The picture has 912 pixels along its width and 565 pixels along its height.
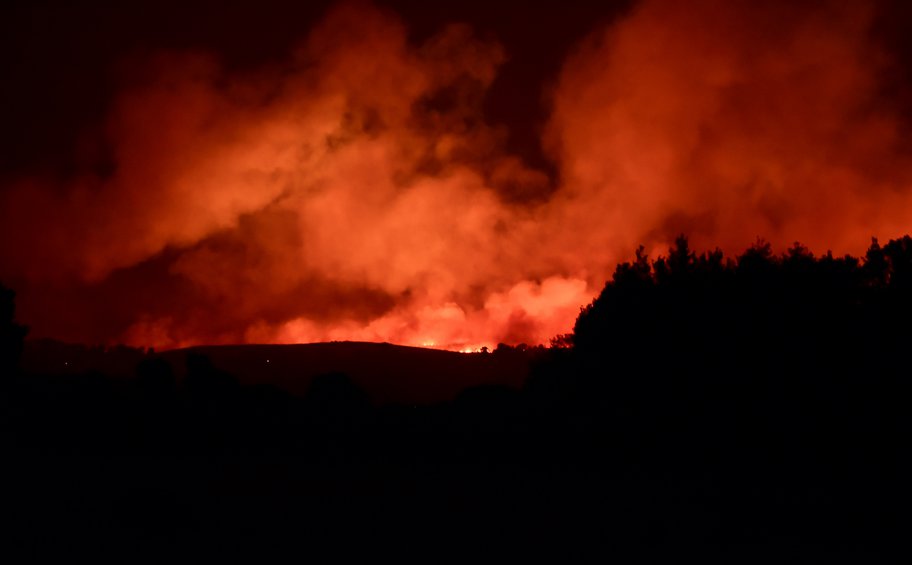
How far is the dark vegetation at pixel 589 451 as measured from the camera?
11.0 m

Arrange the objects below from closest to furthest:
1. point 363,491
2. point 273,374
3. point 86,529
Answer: point 86,529 < point 363,491 < point 273,374

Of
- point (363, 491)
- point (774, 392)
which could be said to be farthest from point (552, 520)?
point (774, 392)

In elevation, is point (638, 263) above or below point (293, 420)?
above

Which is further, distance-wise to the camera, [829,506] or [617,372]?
[617,372]

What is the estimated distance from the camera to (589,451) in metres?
18.7

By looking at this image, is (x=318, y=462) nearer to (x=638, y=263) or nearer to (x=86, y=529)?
(x=86, y=529)

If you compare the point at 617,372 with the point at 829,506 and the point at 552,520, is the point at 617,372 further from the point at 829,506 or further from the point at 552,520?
the point at 552,520

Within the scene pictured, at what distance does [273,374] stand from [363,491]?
53.8 m

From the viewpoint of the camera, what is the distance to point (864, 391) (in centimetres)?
1811

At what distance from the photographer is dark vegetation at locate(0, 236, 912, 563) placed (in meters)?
11.0

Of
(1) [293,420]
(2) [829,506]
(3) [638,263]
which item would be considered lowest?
(2) [829,506]

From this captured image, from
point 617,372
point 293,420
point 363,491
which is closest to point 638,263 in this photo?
point 617,372

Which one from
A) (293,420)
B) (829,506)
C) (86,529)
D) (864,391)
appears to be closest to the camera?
(86,529)

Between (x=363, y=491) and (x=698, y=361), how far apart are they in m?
10.9
